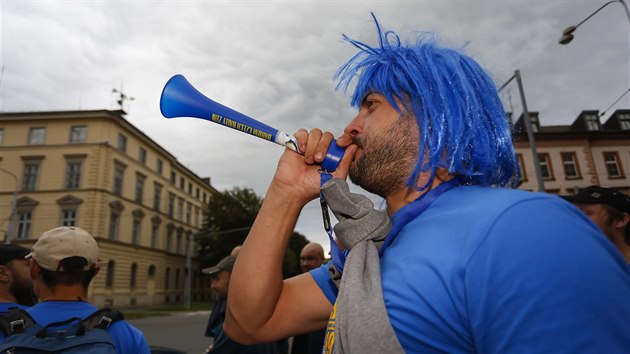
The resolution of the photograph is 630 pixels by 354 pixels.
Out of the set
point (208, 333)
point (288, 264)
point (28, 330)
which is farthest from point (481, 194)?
point (288, 264)

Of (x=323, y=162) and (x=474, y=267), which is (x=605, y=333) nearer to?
(x=474, y=267)

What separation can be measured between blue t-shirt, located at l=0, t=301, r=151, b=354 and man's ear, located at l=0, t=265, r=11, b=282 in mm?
823

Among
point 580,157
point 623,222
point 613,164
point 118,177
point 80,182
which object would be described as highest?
point 118,177

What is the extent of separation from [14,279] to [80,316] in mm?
1142

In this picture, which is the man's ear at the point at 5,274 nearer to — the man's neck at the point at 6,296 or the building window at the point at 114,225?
the man's neck at the point at 6,296

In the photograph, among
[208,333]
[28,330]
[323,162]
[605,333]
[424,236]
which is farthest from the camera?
[208,333]

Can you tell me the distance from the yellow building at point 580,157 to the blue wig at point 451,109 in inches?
1174

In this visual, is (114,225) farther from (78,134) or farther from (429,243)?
(429,243)

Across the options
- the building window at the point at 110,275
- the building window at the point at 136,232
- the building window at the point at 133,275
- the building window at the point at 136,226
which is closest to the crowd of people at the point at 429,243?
the building window at the point at 110,275

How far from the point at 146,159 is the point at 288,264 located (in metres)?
18.8

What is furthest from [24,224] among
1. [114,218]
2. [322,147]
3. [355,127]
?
[355,127]

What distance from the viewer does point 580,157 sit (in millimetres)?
29344

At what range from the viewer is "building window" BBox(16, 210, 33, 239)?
105 ft

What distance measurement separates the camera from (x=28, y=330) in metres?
2.19
